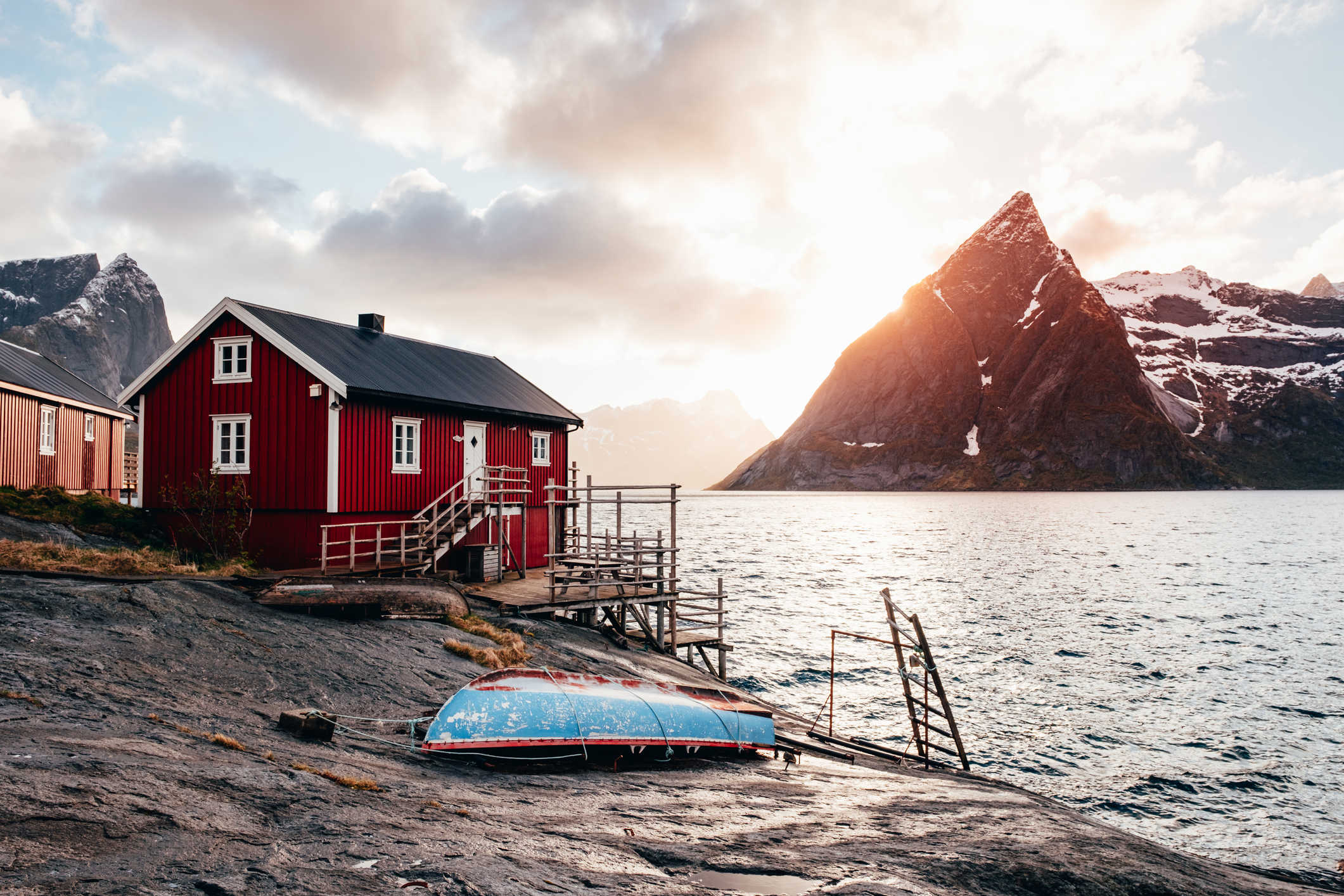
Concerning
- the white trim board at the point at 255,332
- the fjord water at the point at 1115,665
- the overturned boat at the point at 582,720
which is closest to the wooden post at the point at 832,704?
the fjord water at the point at 1115,665

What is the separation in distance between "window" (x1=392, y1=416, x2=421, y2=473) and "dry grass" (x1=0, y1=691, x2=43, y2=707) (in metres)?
15.7

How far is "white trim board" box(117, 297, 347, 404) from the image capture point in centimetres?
2300

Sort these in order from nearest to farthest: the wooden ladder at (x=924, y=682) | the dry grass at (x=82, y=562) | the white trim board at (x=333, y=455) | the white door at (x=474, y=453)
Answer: the dry grass at (x=82, y=562) < the wooden ladder at (x=924, y=682) < the white trim board at (x=333, y=455) < the white door at (x=474, y=453)

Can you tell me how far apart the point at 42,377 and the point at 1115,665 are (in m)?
48.2

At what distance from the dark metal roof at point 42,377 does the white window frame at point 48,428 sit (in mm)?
750

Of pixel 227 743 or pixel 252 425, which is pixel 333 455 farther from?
pixel 227 743

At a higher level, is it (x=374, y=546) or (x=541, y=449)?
(x=541, y=449)

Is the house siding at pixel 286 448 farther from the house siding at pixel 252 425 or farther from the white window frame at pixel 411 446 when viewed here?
the white window frame at pixel 411 446

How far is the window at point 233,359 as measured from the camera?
24328mm

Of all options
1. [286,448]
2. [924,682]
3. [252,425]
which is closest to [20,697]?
[286,448]

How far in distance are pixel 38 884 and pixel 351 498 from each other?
62.5 ft

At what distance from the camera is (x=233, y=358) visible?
969 inches

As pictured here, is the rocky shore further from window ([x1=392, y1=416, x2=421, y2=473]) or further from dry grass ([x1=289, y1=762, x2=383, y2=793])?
window ([x1=392, y1=416, x2=421, y2=473])

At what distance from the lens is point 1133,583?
169 feet
